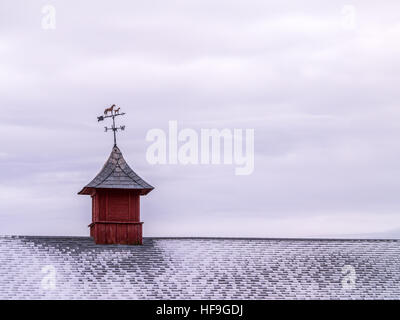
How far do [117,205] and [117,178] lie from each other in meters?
1.35

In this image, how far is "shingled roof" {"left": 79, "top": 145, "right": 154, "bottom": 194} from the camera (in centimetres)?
5544

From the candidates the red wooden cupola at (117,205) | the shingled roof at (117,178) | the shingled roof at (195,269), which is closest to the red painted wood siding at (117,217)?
the red wooden cupola at (117,205)

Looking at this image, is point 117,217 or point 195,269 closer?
point 195,269

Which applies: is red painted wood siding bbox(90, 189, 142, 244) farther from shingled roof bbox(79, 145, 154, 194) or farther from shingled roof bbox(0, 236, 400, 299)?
shingled roof bbox(0, 236, 400, 299)

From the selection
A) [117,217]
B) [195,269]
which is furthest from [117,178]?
[195,269]

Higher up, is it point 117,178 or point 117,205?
point 117,178

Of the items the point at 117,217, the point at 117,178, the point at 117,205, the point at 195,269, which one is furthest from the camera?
the point at 117,178

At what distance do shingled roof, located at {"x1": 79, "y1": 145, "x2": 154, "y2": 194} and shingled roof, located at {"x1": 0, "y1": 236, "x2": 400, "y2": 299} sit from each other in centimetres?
263

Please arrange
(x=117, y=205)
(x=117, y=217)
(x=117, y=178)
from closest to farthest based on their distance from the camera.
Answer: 1. (x=117, y=217)
2. (x=117, y=205)
3. (x=117, y=178)

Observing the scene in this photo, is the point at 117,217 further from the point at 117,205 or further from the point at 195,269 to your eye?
the point at 195,269

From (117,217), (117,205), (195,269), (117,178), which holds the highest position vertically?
(117,178)

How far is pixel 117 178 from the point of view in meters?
55.8

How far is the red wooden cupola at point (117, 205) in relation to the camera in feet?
180
